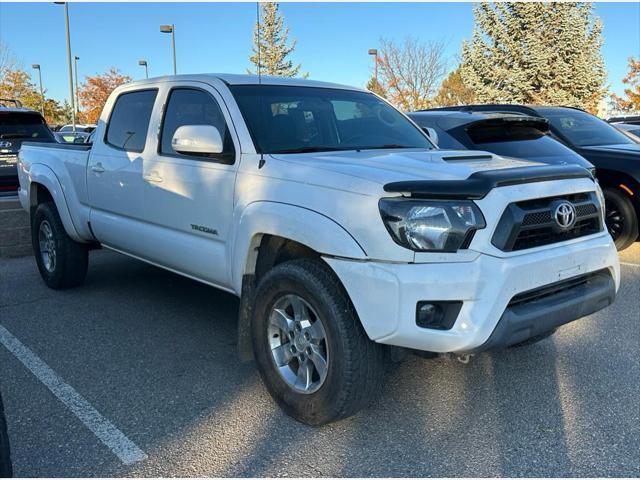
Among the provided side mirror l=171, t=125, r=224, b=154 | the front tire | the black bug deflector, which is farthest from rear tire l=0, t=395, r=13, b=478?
the black bug deflector

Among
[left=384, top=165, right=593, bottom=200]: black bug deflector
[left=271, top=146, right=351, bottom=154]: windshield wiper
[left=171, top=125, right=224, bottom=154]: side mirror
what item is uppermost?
[left=171, top=125, right=224, bottom=154]: side mirror

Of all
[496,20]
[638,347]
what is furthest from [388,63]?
[638,347]

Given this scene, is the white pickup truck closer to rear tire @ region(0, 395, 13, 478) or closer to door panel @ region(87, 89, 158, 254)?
door panel @ region(87, 89, 158, 254)

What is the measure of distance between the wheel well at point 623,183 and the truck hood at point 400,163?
13.7 ft

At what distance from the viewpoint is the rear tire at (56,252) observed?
5.55 metres

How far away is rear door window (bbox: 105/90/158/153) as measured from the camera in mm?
4527

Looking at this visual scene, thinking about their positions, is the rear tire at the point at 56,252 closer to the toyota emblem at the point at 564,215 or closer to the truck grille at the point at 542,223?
the truck grille at the point at 542,223

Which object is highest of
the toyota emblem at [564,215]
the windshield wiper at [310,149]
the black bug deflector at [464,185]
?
the windshield wiper at [310,149]

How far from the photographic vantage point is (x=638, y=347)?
414 cm

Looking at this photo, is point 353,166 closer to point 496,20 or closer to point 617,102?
point 496,20

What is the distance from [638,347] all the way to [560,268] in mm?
1741

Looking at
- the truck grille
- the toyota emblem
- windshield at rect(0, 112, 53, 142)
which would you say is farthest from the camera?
windshield at rect(0, 112, 53, 142)

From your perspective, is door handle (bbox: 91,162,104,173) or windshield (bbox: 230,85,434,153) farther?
door handle (bbox: 91,162,104,173)

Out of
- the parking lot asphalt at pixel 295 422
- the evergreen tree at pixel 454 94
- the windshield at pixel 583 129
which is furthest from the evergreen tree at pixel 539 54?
the parking lot asphalt at pixel 295 422
